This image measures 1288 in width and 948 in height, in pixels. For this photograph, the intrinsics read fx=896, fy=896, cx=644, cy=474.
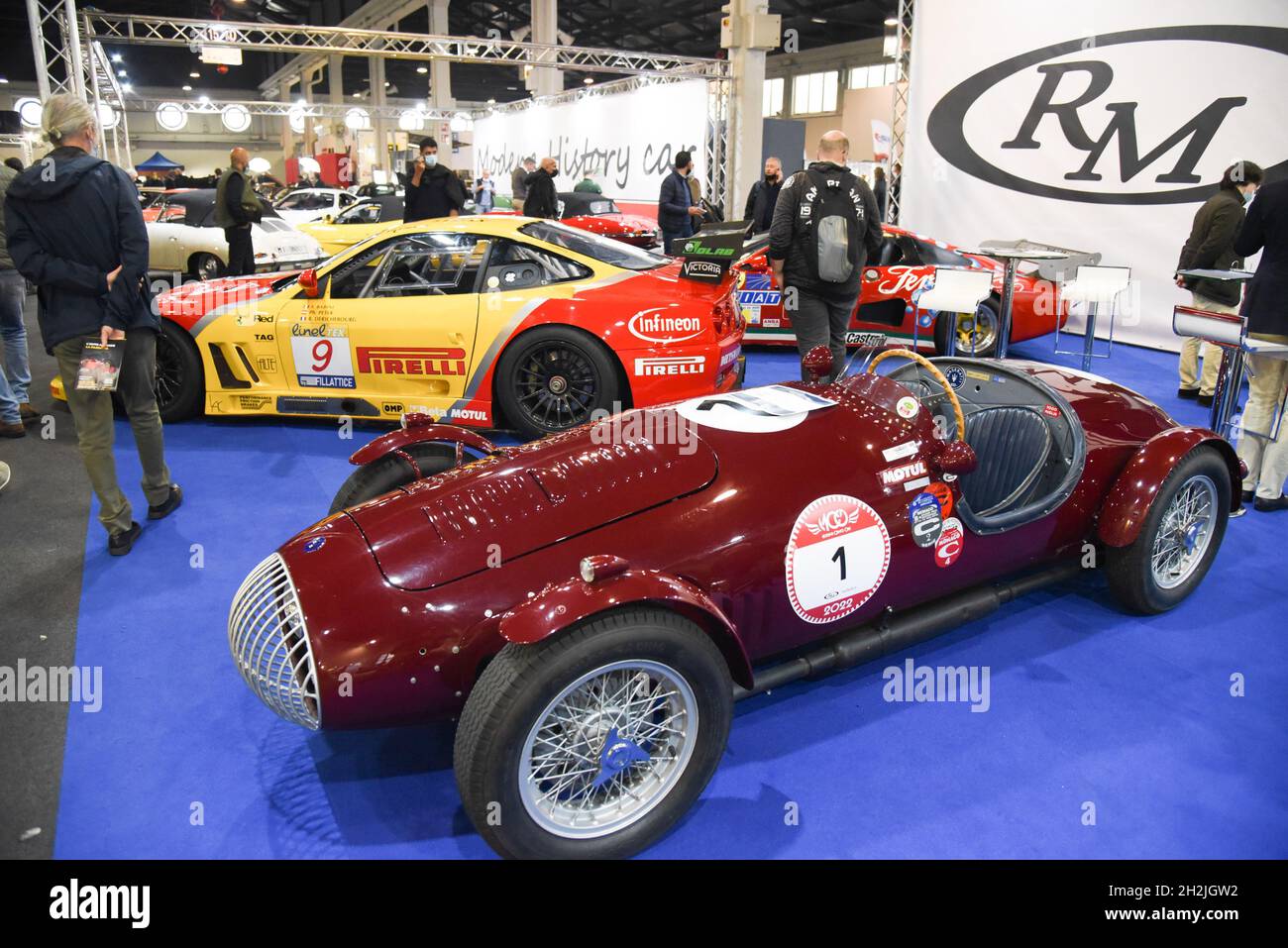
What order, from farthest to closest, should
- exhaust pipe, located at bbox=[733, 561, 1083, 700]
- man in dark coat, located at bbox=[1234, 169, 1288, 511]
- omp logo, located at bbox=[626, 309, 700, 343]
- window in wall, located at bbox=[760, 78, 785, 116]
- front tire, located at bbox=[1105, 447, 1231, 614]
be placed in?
window in wall, located at bbox=[760, 78, 785, 116] < omp logo, located at bbox=[626, 309, 700, 343] < man in dark coat, located at bbox=[1234, 169, 1288, 511] < front tire, located at bbox=[1105, 447, 1231, 614] < exhaust pipe, located at bbox=[733, 561, 1083, 700]

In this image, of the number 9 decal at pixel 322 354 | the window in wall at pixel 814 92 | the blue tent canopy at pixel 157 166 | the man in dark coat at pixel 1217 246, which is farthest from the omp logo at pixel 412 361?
the blue tent canopy at pixel 157 166

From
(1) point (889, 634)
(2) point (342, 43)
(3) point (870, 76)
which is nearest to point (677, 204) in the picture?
(1) point (889, 634)

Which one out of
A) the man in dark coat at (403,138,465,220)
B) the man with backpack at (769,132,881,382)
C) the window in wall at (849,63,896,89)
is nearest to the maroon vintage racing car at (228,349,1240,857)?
the man with backpack at (769,132,881,382)

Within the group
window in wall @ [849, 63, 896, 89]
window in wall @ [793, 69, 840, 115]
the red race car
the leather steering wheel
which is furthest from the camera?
window in wall @ [793, 69, 840, 115]

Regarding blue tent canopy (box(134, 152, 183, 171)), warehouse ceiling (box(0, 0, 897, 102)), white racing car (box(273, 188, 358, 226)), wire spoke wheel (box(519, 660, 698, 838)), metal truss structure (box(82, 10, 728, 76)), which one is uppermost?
warehouse ceiling (box(0, 0, 897, 102))

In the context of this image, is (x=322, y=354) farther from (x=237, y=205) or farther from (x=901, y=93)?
(x=901, y=93)

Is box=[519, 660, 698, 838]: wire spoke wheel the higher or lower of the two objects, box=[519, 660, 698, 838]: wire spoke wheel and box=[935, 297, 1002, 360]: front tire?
the lower

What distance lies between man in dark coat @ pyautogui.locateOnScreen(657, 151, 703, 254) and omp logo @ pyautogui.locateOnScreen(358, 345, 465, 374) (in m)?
5.82

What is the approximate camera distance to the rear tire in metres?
3.13

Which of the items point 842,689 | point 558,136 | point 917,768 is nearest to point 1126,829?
point 917,768

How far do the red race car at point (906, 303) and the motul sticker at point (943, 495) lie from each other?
4.62 m

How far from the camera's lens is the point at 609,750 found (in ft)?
7.25

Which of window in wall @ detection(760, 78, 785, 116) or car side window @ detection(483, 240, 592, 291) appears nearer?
car side window @ detection(483, 240, 592, 291)

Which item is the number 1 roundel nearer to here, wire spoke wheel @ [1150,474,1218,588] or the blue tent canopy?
wire spoke wheel @ [1150,474,1218,588]
